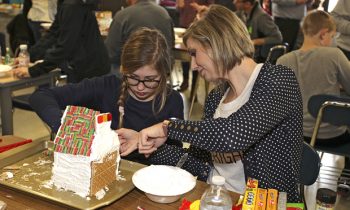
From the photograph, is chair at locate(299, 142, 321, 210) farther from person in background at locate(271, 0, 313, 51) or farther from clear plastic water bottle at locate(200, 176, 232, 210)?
person in background at locate(271, 0, 313, 51)

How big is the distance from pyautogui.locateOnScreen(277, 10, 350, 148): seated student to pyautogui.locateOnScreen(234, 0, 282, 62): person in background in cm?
192

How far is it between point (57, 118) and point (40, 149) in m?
0.15

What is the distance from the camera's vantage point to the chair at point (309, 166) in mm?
1760

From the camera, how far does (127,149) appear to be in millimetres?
1643

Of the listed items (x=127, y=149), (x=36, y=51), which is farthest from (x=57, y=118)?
(x=36, y=51)

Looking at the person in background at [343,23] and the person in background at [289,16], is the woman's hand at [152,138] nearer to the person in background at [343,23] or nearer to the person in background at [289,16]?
the person in background at [343,23]

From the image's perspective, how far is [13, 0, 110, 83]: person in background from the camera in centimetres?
303

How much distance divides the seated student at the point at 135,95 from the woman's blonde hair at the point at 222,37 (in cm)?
38

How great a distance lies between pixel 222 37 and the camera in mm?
1499

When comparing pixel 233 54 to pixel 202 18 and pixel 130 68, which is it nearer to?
pixel 202 18

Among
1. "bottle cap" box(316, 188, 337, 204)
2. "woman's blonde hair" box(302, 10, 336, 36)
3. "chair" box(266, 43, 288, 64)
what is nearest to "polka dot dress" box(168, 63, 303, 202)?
"bottle cap" box(316, 188, 337, 204)

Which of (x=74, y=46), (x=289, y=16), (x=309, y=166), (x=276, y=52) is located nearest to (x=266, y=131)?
(x=309, y=166)

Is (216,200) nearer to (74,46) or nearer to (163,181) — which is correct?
(163,181)

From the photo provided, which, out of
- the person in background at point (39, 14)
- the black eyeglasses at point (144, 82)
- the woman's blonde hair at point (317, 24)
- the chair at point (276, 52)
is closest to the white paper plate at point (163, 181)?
the black eyeglasses at point (144, 82)
